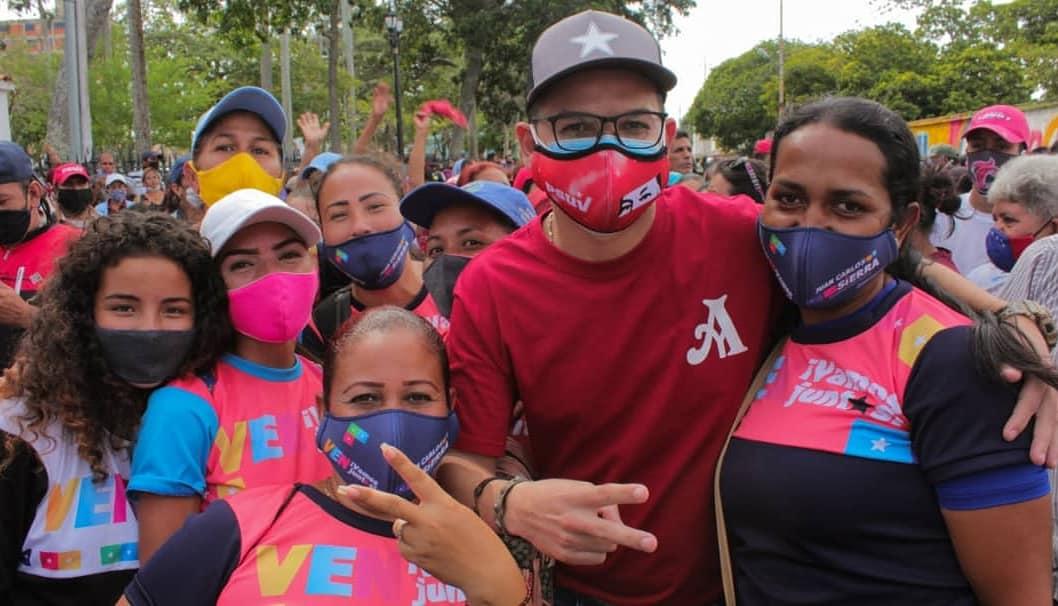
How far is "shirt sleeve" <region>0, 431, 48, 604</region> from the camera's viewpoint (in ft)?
7.69

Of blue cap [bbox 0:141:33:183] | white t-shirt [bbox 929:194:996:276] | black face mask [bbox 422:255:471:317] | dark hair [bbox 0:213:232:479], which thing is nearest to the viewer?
dark hair [bbox 0:213:232:479]

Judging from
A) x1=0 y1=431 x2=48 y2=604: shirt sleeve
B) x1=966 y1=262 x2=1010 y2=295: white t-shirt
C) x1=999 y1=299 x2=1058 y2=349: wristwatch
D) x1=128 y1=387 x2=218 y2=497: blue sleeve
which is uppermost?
x1=999 y1=299 x2=1058 y2=349: wristwatch

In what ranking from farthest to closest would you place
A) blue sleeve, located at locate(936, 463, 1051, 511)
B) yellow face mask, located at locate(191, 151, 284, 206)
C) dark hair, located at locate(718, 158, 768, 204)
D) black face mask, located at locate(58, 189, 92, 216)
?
black face mask, located at locate(58, 189, 92, 216) → dark hair, located at locate(718, 158, 768, 204) → yellow face mask, located at locate(191, 151, 284, 206) → blue sleeve, located at locate(936, 463, 1051, 511)

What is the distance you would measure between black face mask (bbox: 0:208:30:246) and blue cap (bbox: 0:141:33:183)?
0.50ft

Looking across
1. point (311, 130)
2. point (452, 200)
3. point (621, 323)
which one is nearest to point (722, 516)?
point (621, 323)

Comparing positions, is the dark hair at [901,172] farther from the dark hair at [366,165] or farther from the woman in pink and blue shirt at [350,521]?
the dark hair at [366,165]

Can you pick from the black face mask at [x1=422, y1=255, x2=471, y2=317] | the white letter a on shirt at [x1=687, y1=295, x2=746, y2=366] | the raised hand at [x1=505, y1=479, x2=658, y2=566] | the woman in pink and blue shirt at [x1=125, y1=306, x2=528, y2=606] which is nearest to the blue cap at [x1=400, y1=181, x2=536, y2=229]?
the black face mask at [x1=422, y1=255, x2=471, y2=317]

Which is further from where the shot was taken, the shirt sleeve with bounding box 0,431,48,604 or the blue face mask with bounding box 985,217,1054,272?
the blue face mask with bounding box 985,217,1054,272

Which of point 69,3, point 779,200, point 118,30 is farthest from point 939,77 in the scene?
point 118,30

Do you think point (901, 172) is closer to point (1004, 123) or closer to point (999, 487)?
point (999, 487)

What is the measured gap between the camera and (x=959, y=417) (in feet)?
6.08

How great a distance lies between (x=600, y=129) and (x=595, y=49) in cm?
20

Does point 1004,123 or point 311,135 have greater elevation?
point 1004,123

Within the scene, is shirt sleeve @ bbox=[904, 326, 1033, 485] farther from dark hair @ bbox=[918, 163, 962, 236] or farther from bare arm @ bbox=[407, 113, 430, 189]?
bare arm @ bbox=[407, 113, 430, 189]
